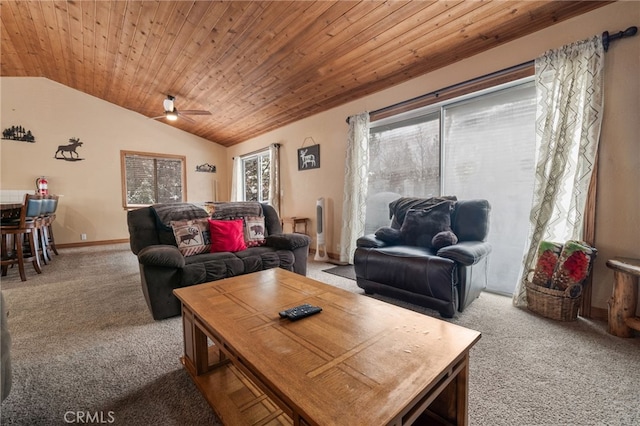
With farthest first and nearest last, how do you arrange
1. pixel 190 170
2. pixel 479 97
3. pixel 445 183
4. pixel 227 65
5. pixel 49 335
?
1. pixel 190 170
2. pixel 227 65
3. pixel 445 183
4. pixel 479 97
5. pixel 49 335

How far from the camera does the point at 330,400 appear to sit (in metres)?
0.75

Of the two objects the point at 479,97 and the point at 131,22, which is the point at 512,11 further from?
the point at 131,22

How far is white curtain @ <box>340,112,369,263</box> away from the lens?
153 inches

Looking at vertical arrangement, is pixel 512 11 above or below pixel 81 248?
above

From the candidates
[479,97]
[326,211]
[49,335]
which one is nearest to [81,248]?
[49,335]

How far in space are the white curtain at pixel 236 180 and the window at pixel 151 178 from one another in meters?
1.20

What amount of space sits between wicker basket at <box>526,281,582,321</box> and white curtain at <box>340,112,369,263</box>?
2.14 metres

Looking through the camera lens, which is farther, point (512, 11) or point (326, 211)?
point (326, 211)

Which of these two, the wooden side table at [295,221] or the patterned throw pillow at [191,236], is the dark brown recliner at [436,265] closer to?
the patterned throw pillow at [191,236]

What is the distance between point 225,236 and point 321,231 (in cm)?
187

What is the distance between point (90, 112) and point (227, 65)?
4.17 m

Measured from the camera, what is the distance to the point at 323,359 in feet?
3.10

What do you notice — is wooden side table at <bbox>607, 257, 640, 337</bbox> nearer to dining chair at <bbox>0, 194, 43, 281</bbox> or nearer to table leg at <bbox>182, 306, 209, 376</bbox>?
table leg at <bbox>182, 306, 209, 376</bbox>

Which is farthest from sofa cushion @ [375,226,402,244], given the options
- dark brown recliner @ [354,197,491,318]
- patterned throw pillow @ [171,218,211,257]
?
patterned throw pillow @ [171,218,211,257]
